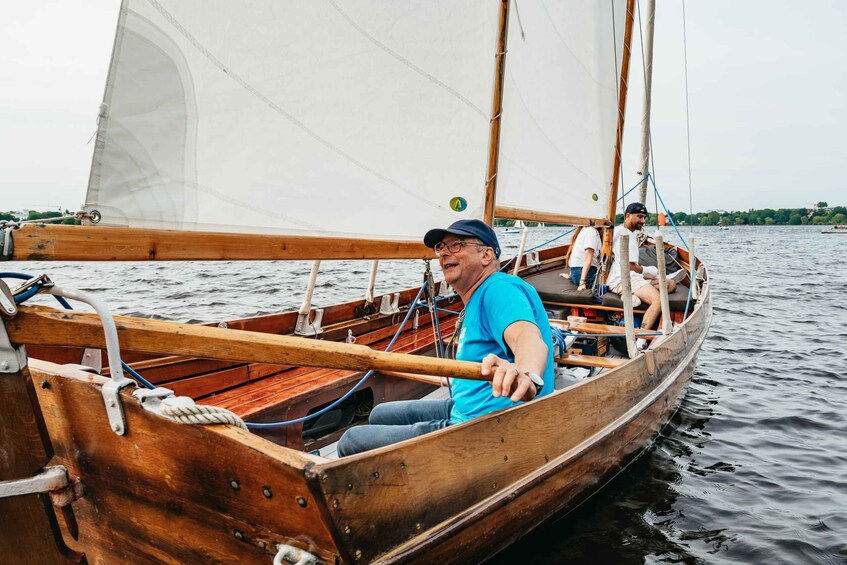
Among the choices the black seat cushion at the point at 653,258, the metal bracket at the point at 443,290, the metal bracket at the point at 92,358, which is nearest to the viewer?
the metal bracket at the point at 92,358

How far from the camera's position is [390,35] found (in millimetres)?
3502

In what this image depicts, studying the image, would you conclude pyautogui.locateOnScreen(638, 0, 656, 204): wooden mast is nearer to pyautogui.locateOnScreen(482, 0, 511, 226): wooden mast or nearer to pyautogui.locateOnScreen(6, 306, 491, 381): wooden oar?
pyautogui.locateOnScreen(482, 0, 511, 226): wooden mast

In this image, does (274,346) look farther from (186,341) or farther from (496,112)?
(496,112)

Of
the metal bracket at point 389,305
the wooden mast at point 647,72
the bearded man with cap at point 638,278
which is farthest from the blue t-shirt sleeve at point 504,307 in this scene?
the wooden mast at point 647,72

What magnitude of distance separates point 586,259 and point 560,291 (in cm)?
55

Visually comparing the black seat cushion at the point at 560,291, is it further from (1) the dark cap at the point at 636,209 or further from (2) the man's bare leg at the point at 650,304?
(1) the dark cap at the point at 636,209

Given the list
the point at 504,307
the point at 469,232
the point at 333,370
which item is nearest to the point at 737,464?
the point at 333,370

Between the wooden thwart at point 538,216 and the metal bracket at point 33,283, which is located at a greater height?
the wooden thwart at point 538,216

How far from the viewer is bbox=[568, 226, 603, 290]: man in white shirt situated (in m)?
7.23

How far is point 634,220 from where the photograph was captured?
23.4 feet

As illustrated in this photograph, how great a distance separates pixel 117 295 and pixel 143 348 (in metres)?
14.5

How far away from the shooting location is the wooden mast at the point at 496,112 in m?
4.17

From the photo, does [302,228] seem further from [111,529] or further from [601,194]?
[601,194]

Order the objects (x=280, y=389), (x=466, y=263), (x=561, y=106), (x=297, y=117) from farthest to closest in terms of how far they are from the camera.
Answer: (x=561, y=106) < (x=280, y=389) < (x=297, y=117) < (x=466, y=263)
